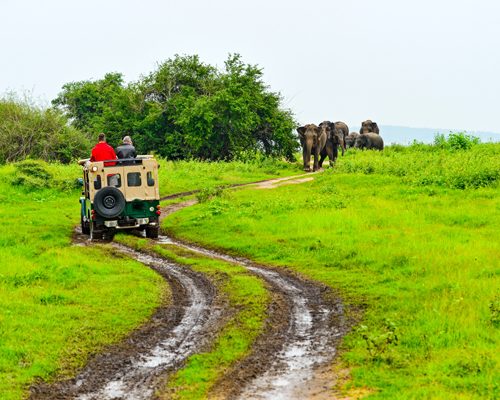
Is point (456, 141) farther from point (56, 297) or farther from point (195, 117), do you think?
point (56, 297)

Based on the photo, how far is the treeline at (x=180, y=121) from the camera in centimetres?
5081

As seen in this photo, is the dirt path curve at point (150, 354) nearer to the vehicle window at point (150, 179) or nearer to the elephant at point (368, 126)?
the vehicle window at point (150, 179)

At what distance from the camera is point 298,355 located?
12062 millimetres

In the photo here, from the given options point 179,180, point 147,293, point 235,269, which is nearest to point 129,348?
point 147,293

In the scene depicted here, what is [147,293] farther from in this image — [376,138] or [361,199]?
[376,138]

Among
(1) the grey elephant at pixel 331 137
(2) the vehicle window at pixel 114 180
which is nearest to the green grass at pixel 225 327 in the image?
(2) the vehicle window at pixel 114 180

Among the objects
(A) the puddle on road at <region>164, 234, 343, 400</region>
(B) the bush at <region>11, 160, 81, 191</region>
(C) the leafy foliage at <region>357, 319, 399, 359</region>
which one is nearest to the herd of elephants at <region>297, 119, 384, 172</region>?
(B) the bush at <region>11, 160, 81, 191</region>

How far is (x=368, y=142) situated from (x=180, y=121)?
45.7 ft

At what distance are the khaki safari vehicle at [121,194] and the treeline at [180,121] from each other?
25.8m

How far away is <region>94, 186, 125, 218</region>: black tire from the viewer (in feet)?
76.4

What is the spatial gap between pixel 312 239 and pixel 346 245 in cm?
166

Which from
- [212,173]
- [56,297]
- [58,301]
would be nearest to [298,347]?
[58,301]

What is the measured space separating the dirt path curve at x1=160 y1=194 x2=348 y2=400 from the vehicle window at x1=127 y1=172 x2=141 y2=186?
755 centimetres

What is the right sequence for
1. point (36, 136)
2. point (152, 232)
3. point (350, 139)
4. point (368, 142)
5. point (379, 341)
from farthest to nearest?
point (350, 139)
point (368, 142)
point (36, 136)
point (152, 232)
point (379, 341)
